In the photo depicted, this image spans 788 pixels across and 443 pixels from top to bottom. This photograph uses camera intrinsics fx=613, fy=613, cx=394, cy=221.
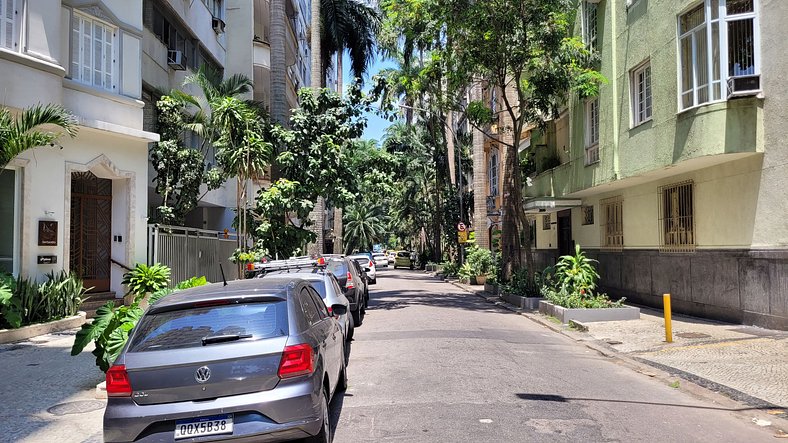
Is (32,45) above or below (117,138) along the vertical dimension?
above

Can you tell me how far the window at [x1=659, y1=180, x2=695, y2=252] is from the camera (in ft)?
49.4

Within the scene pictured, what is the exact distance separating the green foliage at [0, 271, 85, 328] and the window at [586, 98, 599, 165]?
14.8 m

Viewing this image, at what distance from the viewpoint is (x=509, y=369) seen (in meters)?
8.91

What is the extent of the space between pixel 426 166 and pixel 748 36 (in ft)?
122

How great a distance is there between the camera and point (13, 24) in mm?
12297

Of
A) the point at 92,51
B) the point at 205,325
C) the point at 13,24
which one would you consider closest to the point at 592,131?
the point at 92,51

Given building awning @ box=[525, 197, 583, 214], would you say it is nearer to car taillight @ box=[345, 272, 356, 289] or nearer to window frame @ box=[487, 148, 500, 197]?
car taillight @ box=[345, 272, 356, 289]

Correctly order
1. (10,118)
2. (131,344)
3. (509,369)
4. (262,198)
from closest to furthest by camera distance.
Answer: (131,344), (509,369), (10,118), (262,198)

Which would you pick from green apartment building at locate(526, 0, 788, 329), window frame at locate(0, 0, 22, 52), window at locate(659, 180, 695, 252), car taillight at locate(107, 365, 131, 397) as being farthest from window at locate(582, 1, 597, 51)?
car taillight at locate(107, 365, 131, 397)

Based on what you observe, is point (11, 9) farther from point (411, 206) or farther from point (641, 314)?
point (411, 206)

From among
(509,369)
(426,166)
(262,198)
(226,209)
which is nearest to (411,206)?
(426,166)

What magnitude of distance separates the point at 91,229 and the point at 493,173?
107 ft

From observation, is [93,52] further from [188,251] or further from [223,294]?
[223,294]

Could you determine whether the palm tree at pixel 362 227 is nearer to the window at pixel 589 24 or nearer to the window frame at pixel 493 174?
the window frame at pixel 493 174
